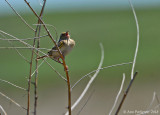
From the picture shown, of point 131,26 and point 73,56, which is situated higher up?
point 131,26

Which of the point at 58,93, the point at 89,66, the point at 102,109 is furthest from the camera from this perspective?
the point at 89,66

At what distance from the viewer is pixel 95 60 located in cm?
1870

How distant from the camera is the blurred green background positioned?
42.8 feet

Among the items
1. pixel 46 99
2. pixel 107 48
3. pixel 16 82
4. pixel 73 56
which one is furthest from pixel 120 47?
pixel 46 99

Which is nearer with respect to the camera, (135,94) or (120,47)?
(135,94)

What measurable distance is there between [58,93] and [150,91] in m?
3.41

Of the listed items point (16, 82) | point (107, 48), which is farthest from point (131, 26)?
point (16, 82)

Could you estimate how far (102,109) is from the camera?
12.2 metres

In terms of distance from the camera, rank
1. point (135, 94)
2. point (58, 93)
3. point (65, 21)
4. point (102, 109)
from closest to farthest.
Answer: point (102, 109) → point (135, 94) → point (58, 93) → point (65, 21)

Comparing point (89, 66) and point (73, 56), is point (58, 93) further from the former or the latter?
point (73, 56)

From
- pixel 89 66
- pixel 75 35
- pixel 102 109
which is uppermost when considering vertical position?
pixel 75 35

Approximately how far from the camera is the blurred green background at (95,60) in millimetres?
13055

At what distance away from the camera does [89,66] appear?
18.0 metres

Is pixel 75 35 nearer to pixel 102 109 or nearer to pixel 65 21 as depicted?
pixel 65 21
